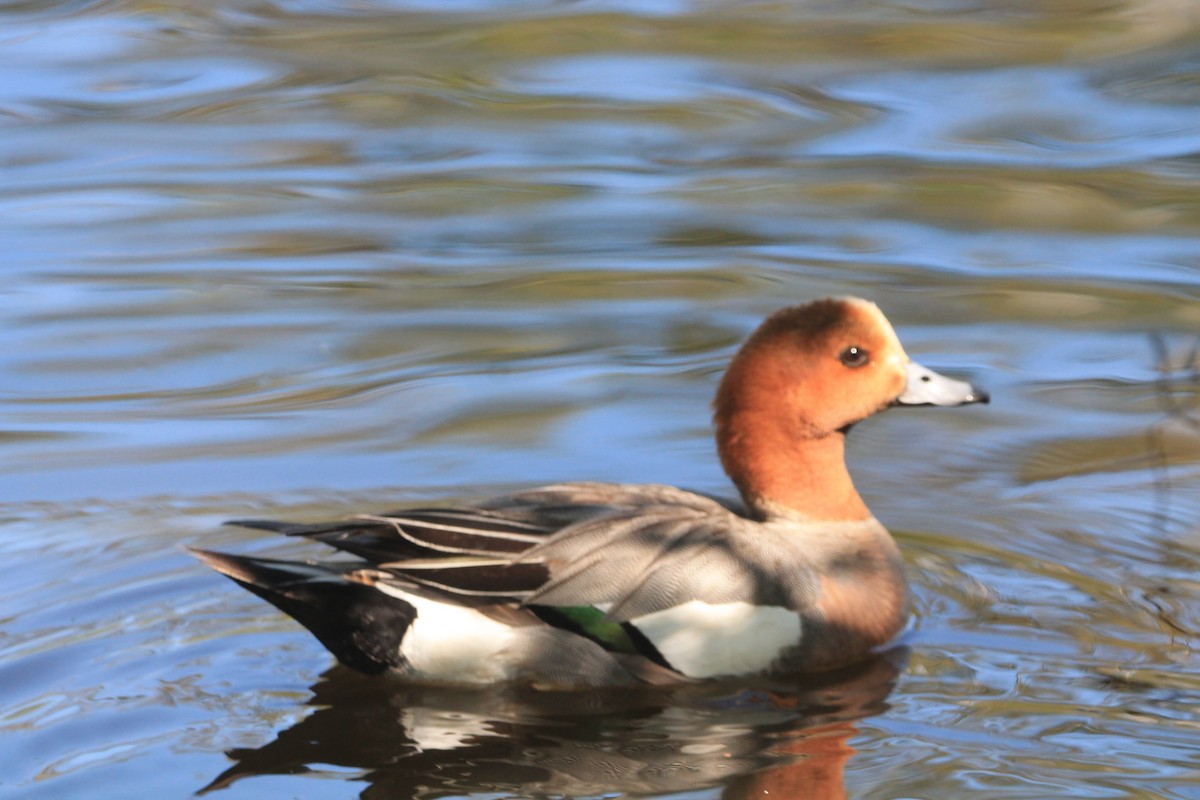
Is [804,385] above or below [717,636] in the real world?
above

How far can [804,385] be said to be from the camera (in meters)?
5.51

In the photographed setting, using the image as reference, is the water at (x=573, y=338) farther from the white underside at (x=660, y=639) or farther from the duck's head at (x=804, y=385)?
the duck's head at (x=804, y=385)

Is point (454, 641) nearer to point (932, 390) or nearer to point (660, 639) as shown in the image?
point (660, 639)

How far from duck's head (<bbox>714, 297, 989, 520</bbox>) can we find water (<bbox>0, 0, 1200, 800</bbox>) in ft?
1.91

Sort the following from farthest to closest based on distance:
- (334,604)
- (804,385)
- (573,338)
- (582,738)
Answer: (573,338), (804,385), (334,604), (582,738)

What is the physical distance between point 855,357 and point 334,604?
1.57m

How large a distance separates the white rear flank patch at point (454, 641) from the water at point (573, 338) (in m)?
0.08

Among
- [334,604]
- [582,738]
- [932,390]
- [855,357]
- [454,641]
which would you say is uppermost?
[855,357]

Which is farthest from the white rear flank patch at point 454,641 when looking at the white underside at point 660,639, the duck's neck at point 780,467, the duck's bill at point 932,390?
the duck's bill at point 932,390

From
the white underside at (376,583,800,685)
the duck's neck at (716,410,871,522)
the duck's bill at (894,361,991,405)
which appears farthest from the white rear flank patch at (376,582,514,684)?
the duck's bill at (894,361,991,405)

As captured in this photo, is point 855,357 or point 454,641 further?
point 855,357

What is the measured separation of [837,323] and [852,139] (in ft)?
15.4

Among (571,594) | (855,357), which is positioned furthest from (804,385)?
(571,594)

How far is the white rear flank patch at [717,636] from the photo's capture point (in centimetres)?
509
